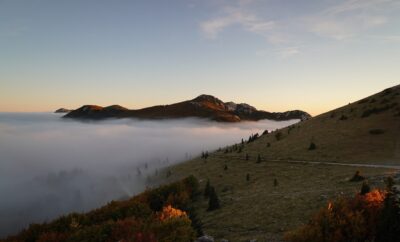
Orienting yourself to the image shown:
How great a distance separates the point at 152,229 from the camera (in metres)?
24.9

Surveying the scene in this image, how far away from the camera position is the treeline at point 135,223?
24891 millimetres

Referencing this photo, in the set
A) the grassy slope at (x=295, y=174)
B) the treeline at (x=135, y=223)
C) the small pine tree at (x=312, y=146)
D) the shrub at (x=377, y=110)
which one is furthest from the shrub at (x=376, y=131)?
the treeline at (x=135, y=223)

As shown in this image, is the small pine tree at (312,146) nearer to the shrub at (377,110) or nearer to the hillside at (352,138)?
the hillside at (352,138)

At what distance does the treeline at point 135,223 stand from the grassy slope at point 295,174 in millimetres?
3604

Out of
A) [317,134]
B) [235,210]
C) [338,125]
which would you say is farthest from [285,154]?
[235,210]

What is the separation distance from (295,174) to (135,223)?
3019 cm

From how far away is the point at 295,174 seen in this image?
166ft

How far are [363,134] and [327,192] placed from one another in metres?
40.0

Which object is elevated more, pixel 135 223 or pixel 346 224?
pixel 346 224

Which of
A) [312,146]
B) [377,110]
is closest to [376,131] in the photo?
[312,146]

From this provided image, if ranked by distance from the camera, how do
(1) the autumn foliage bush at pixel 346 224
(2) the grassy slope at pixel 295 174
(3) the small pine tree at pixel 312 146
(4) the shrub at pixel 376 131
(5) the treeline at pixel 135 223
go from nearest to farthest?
1. (1) the autumn foliage bush at pixel 346 224
2. (5) the treeline at pixel 135 223
3. (2) the grassy slope at pixel 295 174
4. (4) the shrub at pixel 376 131
5. (3) the small pine tree at pixel 312 146

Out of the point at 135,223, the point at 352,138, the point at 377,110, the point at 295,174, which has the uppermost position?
the point at 377,110

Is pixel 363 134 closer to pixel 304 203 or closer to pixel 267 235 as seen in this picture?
pixel 304 203

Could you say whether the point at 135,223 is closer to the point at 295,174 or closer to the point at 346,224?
the point at 346,224
